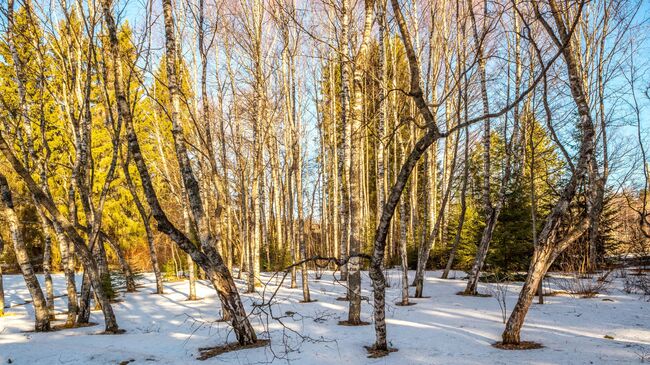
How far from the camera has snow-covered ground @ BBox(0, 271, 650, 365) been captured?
4.66m

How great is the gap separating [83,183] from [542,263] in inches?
340

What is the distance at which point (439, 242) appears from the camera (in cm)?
1638

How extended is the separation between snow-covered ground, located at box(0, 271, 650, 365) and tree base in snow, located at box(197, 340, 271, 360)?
5.3 inches

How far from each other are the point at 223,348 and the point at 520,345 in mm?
4230

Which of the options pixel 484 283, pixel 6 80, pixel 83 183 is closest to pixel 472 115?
pixel 484 283

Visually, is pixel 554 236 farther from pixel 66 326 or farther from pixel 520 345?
pixel 66 326

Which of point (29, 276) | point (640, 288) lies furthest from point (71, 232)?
point (640, 288)

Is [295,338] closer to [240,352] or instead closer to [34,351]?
[240,352]

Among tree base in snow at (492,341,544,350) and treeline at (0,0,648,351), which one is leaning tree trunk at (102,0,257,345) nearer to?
treeline at (0,0,648,351)

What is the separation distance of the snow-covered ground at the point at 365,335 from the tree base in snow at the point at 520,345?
0.39 ft

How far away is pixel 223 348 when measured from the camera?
5.45 metres

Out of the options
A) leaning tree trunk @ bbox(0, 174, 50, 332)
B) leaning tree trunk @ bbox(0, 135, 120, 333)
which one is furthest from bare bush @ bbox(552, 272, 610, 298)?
leaning tree trunk @ bbox(0, 174, 50, 332)

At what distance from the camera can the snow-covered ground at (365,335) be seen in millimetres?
4656

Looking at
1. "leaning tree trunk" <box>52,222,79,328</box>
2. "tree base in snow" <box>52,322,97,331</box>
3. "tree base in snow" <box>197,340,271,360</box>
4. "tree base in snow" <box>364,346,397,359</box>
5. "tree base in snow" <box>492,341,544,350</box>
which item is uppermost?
"leaning tree trunk" <box>52,222,79,328</box>
